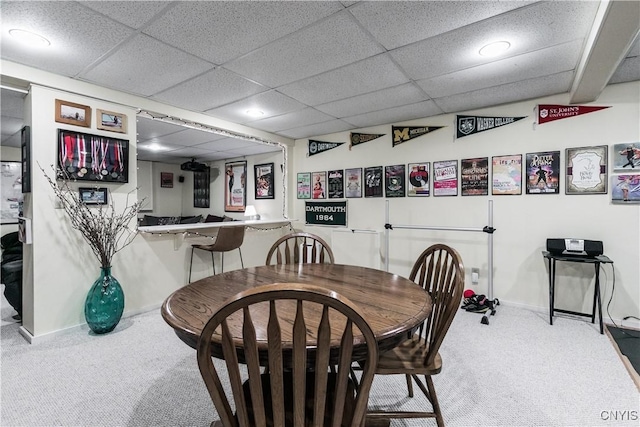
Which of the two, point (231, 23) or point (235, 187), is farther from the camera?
point (235, 187)

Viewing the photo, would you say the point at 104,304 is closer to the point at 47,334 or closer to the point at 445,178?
the point at 47,334

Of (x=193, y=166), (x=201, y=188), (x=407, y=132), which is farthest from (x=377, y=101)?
(x=201, y=188)

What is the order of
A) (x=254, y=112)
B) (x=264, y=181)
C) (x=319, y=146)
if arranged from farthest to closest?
(x=264, y=181) → (x=319, y=146) → (x=254, y=112)

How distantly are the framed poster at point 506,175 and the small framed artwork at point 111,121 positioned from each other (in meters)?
4.01

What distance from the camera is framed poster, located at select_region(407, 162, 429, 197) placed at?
3.88 metres

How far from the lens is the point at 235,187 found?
248 inches

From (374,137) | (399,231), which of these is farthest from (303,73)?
(399,231)

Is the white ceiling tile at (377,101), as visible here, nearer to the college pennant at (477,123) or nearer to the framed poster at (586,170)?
the college pennant at (477,123)

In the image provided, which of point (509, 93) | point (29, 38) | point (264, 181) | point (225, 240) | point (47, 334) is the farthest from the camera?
point (264, 181)

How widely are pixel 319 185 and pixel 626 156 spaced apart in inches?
141

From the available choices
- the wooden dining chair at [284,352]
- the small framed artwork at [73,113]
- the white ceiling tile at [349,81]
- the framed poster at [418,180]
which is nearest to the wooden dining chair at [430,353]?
the wooden dining chair at [284,352]

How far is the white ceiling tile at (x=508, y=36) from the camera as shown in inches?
69.7

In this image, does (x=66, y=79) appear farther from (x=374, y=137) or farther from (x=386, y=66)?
(x=374, y=137)

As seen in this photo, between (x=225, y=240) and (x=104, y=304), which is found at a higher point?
(x=225, y=240)
